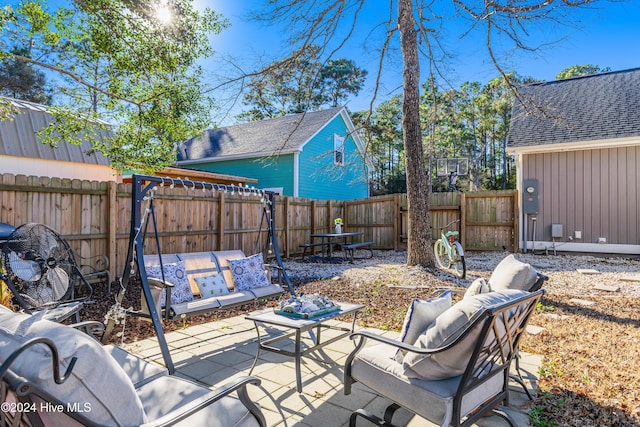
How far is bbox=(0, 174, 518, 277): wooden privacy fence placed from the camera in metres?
5.00

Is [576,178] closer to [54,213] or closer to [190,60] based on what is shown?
[190,60]

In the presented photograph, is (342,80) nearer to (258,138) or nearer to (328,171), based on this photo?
(258,138)

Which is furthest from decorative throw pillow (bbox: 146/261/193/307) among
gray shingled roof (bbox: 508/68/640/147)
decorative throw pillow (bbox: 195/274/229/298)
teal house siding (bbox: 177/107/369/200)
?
teal house siding (bbox: 177/107/369/200)

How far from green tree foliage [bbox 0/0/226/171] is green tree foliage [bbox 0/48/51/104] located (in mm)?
11828

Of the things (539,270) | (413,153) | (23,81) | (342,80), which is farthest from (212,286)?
(342,80)

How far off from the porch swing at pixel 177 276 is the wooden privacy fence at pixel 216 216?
667mm

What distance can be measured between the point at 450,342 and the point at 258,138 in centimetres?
1348

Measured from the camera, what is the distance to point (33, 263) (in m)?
3.36

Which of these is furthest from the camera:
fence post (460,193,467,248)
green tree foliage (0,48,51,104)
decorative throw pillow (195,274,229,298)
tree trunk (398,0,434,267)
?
green tree foliage (0,48,51,104)

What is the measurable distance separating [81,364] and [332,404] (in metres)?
1.63

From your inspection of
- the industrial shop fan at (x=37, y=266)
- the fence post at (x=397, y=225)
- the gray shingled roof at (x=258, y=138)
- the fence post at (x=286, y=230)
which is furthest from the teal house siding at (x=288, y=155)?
the industrial shop fan at (x=37, y=266)

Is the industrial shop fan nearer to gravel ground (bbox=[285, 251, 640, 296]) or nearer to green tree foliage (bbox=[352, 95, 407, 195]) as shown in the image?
gravel ground (bbox=[285, 251, 640, 296])

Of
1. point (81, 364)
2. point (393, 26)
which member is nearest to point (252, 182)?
point (393, 26)

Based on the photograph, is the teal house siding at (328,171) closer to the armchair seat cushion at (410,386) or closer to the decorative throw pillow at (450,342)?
the armchair seat cushion at (410,386)
